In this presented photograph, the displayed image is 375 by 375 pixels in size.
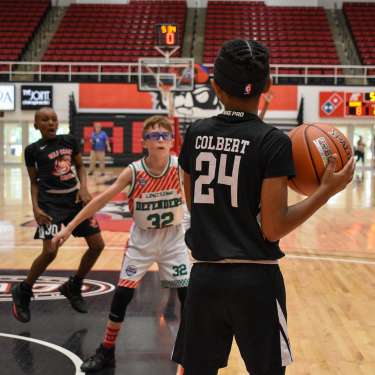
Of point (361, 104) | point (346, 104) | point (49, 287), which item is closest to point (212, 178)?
point (49, 287)

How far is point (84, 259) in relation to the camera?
4844mm

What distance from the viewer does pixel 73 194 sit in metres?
4.89

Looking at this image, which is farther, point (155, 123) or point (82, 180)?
point (82, 180)

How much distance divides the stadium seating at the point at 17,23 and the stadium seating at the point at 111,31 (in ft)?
3.41

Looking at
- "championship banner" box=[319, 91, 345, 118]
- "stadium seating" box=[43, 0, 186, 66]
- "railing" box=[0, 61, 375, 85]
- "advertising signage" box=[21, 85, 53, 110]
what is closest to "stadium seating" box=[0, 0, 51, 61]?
"stadium seating" box=[43, 0, 186, 66]

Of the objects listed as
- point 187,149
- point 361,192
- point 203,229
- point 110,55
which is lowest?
point 361,192

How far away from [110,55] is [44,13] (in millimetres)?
5184

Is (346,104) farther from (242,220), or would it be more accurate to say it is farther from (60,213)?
(242,220)

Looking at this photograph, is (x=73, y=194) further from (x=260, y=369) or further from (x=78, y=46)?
(x=78, y=46)

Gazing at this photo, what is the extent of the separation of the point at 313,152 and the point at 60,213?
10.0ft

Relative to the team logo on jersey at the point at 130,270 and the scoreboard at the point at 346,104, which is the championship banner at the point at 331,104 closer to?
the scoreboard at the point at 346,104

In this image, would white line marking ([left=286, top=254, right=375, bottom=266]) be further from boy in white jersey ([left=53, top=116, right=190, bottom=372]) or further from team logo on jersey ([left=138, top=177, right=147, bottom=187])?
team logo on jersey ([left=138, top=177, right=147, bottom=187])

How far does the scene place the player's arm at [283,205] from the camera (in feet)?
6.40

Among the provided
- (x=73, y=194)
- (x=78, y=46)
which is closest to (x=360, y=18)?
(x=78, y=46)
